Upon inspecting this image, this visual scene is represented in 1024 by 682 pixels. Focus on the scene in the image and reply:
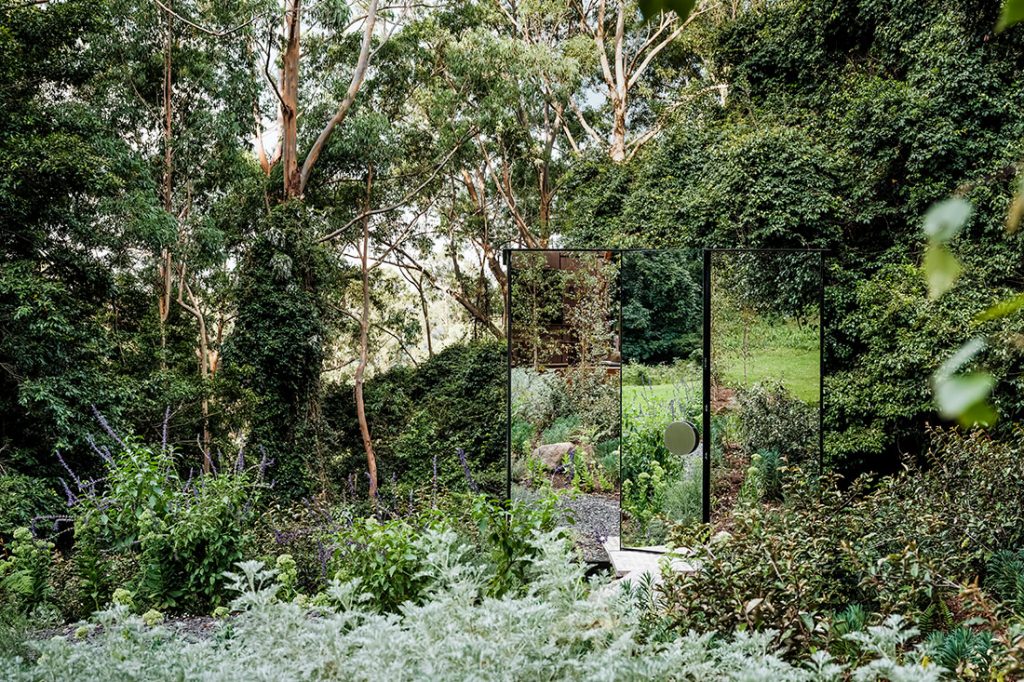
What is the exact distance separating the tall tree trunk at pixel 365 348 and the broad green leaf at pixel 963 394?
1284cm

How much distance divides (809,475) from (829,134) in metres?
5.41

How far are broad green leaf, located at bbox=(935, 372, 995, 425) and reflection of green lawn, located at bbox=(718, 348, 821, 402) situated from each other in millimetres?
5166

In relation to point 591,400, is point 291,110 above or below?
above

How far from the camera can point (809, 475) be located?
535 centimetres

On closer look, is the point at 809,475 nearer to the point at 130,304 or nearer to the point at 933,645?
the point at 933,645

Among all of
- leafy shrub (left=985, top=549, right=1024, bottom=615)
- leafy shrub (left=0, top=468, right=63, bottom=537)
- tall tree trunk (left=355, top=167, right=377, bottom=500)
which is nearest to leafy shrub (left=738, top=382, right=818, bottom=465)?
leafy shrub (left=985, top=549, right=1024, bottom=615)

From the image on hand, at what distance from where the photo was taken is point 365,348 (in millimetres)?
13727

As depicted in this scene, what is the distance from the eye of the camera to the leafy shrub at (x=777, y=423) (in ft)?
17.7

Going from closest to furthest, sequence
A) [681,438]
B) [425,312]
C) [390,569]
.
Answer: [390,569]
[681,438]
[425,312]

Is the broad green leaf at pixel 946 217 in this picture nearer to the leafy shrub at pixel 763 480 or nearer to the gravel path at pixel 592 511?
the gravel path at pixel 592 511

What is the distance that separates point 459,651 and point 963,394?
2028 millimetres

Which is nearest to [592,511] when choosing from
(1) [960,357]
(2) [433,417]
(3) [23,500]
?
(1) [960,357]

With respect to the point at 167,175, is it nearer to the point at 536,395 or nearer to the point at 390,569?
the point at 536,395

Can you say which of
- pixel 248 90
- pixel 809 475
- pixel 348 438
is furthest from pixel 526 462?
pixel 248 90
